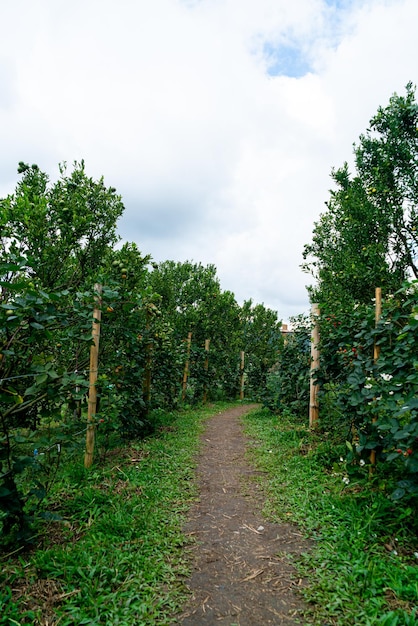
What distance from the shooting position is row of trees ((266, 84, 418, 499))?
324cm

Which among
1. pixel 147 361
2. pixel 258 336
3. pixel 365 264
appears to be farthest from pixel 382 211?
pixel 258 336

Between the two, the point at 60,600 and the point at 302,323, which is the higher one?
the point at 302,323

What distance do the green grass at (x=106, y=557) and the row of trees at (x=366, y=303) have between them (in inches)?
73.9

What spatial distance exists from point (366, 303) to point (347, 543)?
4646mm

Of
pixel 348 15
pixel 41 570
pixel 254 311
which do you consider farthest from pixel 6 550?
pixel 254 311

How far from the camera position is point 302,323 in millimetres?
6754

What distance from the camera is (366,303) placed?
6.42 meters

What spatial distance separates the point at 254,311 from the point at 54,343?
36.0 feet

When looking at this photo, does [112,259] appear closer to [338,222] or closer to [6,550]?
[6,550]

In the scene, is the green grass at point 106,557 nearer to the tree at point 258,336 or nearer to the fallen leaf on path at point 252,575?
the fallen leaf on path at point 252,575

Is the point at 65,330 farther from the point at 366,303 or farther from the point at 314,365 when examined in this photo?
the point at 366,303

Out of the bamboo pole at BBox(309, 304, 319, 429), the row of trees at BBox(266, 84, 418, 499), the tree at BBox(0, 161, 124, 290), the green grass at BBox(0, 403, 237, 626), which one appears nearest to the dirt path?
the green grass at BBox(0, 403, 237, 626)

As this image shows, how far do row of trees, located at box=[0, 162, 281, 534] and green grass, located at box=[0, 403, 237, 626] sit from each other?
1.02 ft

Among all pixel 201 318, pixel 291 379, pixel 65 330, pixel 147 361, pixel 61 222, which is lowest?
pixel 291 379
